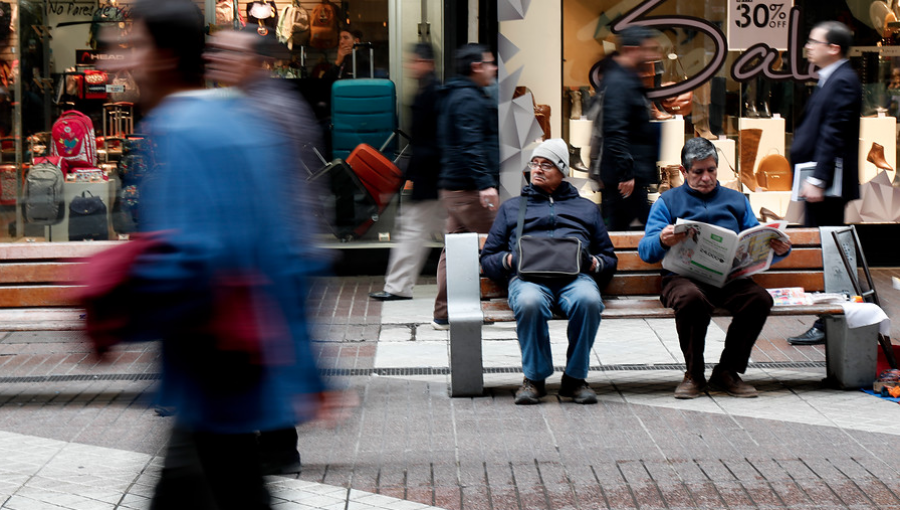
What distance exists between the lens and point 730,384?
6.14 meters

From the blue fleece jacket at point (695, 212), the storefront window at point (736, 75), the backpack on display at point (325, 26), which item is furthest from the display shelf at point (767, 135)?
the blue fleece jacket at point (695, 212)

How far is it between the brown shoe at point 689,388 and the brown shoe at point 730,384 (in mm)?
103

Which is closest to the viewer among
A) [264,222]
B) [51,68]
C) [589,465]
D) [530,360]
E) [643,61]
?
[264,222]

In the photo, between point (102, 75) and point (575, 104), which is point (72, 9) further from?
point (575, 104)

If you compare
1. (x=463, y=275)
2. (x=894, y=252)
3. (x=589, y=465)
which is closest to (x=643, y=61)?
(x=463, y=275)

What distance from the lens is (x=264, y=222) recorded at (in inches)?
99.0

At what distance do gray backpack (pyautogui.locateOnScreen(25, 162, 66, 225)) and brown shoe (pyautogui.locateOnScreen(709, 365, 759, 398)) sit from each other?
21.5 feet

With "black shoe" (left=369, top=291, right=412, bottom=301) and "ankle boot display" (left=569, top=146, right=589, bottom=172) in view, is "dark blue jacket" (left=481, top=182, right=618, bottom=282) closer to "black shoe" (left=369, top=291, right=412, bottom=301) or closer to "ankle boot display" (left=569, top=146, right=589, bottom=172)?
"black shoe" (left=369, top=291, right=412, bottom=301)

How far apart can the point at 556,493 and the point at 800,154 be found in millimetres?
3691

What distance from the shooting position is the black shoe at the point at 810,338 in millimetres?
7410

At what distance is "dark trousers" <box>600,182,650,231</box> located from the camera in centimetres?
729

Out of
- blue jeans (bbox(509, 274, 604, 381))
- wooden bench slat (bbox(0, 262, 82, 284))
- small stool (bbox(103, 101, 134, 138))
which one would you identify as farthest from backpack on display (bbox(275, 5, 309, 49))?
blue jeans (bbox(509, 274, 604, 381))

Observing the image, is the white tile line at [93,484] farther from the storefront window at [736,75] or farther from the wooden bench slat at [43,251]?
the storefront window at [736,75]

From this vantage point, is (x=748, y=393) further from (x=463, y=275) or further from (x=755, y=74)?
(x=755, y=74)
